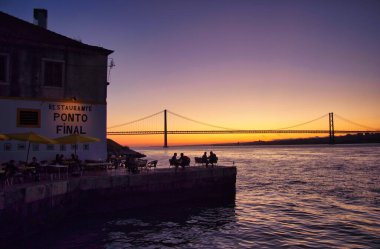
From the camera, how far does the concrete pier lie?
10.8 metres

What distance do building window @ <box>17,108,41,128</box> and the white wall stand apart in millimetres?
154

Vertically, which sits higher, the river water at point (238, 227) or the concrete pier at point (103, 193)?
the concrete pier at point (103, 193)

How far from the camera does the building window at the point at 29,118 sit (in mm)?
17406

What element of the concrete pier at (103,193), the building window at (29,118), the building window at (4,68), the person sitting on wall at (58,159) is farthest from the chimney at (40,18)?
the concrete pier at (103,193)

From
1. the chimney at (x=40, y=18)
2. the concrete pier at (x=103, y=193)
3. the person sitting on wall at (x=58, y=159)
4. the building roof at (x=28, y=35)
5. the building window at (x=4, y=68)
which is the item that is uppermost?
the chimney at (x=40, y=18)

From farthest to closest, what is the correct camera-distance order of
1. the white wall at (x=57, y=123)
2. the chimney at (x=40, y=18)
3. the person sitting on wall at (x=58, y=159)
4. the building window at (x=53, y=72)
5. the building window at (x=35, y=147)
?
the chimney at (x=40, y=18), the building window at (x=53, y=72), the building window at (x=35, y=147), the white wall at (x=57, y=123), the person sitting on wall at (x=58, y=159)

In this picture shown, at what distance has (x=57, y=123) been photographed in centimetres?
1848

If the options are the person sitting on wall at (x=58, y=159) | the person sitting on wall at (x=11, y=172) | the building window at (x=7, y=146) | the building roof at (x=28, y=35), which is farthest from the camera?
the building roof at (x=28, y=35)

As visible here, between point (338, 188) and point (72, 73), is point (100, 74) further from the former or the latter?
point (338, 188)

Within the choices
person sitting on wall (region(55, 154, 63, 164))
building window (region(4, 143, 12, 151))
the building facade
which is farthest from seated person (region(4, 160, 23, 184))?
the building facade

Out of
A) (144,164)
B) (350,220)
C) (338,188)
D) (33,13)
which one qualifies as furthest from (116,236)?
(338,188)

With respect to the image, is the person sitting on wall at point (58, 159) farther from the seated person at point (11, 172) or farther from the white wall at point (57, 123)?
the seated person at point (11, 172)

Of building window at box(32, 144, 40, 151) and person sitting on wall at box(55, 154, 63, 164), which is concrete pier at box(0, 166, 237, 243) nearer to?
person sitting on wall at box(55, 154, 63, 164)

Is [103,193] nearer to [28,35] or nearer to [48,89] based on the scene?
[48,89]
